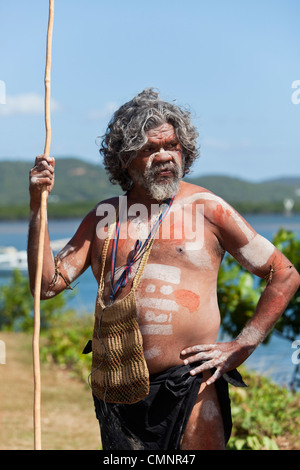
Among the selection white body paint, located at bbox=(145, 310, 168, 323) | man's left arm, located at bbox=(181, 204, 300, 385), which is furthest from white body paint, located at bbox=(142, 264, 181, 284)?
man's left arm, located at bbox=(181, 204, 300, 385)

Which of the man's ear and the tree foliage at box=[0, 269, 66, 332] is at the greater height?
the man's ear

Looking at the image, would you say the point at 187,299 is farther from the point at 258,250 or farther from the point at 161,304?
the point at 258,250

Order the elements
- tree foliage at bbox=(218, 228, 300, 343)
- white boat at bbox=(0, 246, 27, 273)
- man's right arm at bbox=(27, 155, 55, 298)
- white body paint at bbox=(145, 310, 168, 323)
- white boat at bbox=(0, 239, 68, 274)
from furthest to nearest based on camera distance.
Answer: white boat at bbox=(0, 246, 27, 273), white boat at bbox=(0, 239, 68, 274), tree foliage at bbox=(218, 228, 300, 343), white body paint at bbox=(145, 310, 168, 323), man's right arm at bbox=(27, 155, 55, 298)

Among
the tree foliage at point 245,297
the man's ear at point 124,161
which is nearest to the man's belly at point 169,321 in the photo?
the man's ear at point 124,161

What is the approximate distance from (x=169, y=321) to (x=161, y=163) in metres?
0.65

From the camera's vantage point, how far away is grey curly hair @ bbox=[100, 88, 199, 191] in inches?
109

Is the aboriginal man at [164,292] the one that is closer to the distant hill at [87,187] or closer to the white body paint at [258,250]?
the white body paint at [258,250]

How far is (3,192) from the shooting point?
401ft

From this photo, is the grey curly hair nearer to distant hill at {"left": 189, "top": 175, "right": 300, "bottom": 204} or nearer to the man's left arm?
the man's left arm

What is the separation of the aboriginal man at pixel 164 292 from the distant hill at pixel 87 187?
10314 cm

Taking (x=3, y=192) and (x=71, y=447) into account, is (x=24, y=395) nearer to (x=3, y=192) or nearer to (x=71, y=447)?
(x=71, y=447)

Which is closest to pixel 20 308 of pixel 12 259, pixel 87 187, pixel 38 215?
pixel 38 215

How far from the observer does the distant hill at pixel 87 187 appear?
114125mm
